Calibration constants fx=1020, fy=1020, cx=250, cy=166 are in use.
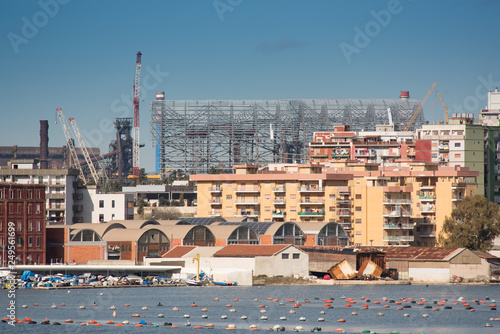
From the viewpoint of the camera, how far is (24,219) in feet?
358

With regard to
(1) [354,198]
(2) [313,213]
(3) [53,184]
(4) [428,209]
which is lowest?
(2) [313,213]

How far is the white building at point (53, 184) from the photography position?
14162 cm

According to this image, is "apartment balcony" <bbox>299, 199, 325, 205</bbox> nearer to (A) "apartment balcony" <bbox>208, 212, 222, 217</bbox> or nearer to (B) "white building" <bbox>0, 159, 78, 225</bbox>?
(A) "apartment balcony" <bbox>208, 212, 222, 217</bbox>

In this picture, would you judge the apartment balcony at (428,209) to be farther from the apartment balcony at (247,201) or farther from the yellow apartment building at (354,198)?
the apartment balcony at (247,201)

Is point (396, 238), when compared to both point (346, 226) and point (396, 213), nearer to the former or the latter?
point (396, 213)

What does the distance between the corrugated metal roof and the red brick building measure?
63.5 ft

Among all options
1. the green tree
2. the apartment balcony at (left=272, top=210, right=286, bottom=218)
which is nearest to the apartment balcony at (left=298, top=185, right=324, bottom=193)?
the apartment balcony at (left=272, top=210, right=286, bottom=218)

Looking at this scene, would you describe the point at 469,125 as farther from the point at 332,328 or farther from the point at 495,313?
the point at 332,328

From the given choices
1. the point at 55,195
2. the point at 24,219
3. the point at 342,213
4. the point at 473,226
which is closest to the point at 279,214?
the point at 342,213

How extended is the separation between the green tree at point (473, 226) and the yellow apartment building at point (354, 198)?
857 centimetres

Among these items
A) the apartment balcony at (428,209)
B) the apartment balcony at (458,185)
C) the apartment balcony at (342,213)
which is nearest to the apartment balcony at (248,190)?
the apartment balcony at (342,213)

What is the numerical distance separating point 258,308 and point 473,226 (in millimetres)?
47229

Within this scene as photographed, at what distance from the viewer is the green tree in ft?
403

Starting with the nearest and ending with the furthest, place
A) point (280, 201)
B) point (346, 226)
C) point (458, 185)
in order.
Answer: point (346, 226), point (458, 185), point (280, 201)
